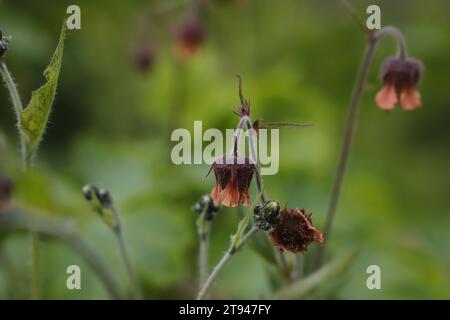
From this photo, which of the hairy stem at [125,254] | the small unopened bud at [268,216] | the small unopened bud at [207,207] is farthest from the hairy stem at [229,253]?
the hairy stem at [125,254]

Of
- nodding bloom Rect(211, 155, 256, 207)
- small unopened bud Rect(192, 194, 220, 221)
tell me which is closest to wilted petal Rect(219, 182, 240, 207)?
nodding bloom Rect(211, 155, 256, 207)

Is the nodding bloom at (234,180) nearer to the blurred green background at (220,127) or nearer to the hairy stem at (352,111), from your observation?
the blurred green background at (220,127)

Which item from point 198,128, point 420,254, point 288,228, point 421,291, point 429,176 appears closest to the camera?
point 288,228

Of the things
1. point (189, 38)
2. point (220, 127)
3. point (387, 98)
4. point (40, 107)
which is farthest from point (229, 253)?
point (220, 127)

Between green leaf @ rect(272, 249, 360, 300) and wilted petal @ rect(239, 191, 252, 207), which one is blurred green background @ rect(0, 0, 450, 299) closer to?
green leaf @ rect(272, 249, 360, 300)

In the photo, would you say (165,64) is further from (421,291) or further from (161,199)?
(421,291)
